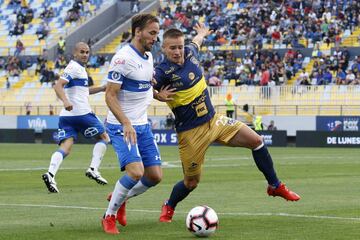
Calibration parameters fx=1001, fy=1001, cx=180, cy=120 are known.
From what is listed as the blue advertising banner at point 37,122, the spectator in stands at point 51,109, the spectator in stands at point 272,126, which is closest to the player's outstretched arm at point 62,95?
the spectator in stands at point 272,126

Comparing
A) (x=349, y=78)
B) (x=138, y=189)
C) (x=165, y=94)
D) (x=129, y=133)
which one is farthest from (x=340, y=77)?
(x=129, y=133)

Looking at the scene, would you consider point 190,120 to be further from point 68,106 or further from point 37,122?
point 37,122

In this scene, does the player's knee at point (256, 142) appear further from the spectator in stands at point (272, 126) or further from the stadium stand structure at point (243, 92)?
the spectator in stands at point (272, 126)

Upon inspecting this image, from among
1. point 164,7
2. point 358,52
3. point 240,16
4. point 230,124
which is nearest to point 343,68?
point 358,52

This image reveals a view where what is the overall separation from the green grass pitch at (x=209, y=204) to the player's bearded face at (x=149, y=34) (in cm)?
226

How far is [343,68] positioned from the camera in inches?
1913

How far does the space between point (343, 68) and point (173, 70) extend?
121ft

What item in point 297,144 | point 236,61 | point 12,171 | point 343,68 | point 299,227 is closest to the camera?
point 299,227

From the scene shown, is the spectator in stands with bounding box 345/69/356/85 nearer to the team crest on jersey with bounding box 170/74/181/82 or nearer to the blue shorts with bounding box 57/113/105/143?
the blue shorts with bounding box 57/113/105/143

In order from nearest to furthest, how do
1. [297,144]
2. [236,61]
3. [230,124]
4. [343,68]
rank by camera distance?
[230,124] < [297,144] < [343,68] < [236,61]

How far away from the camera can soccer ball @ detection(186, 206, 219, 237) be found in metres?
11.4

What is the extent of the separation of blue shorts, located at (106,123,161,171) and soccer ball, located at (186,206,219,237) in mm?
1111

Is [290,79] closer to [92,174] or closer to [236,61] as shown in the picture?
[236,61]

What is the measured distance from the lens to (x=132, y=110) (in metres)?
12.4
